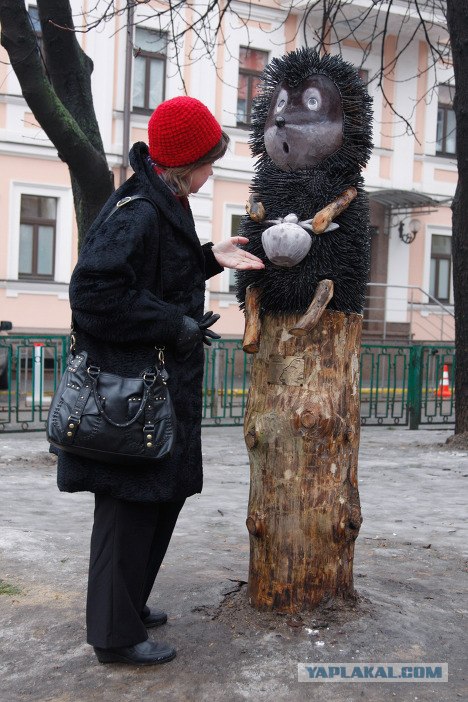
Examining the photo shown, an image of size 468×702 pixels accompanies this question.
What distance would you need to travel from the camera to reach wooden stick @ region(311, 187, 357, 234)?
327 centimetres

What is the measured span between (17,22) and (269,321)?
4004 mm

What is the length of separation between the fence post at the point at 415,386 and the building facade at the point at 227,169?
18.7 feet

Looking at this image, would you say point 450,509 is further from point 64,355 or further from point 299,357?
point 64,355

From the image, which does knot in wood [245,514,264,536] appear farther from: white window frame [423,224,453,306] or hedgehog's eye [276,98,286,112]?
white window frame [423,224,453,306]

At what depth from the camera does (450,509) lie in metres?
6.07

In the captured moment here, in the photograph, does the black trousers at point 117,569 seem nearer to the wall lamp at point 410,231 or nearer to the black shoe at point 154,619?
the black shoe at point 154,619

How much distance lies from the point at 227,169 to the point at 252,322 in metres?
16.8

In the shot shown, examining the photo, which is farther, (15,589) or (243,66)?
(243,66)

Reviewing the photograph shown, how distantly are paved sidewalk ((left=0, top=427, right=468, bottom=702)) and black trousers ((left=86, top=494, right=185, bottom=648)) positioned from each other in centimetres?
15

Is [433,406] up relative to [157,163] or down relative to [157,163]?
down

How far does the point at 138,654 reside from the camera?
3.02 meters

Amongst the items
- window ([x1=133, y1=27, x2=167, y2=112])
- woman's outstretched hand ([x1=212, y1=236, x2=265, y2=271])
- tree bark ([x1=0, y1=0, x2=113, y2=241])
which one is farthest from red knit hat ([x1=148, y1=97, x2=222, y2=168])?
window ([x1=133, y1=27, x2=167, y2=112])

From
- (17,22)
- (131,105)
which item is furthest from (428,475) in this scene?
(131,105)

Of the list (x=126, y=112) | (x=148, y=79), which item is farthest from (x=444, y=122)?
(x=126, y=112)
